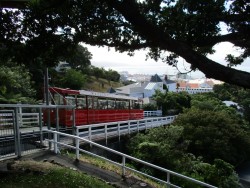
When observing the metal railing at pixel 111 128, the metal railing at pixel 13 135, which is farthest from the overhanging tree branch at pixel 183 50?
the metal railing at pixel 111 128

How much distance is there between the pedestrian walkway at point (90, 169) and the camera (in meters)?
10.4

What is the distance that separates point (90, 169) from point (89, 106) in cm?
1352

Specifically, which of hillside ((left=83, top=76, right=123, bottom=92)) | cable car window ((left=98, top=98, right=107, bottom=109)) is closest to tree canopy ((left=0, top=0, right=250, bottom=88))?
cable car window ((left=98, top=98, right=107, bottom=109))

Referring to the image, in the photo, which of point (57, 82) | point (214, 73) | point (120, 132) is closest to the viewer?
point (214, 73)

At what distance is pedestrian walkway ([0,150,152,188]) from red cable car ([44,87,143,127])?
393 inches

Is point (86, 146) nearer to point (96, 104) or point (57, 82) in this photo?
point (96, 104)

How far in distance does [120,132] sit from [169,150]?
5.28m

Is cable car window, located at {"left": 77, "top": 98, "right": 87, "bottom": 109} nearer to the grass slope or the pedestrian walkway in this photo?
the pedestrian walkway

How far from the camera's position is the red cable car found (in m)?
22.2

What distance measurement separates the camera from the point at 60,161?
11117 millimetres

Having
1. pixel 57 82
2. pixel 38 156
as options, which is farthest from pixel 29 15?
pixel 57 82

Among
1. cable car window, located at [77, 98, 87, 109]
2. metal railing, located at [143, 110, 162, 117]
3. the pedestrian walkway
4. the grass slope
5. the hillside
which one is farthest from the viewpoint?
the hillside

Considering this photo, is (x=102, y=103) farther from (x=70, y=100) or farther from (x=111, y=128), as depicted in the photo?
(x=70, y=100)

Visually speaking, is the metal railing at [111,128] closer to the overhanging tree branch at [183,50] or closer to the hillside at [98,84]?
the overhanging tree branch at [183,50]
